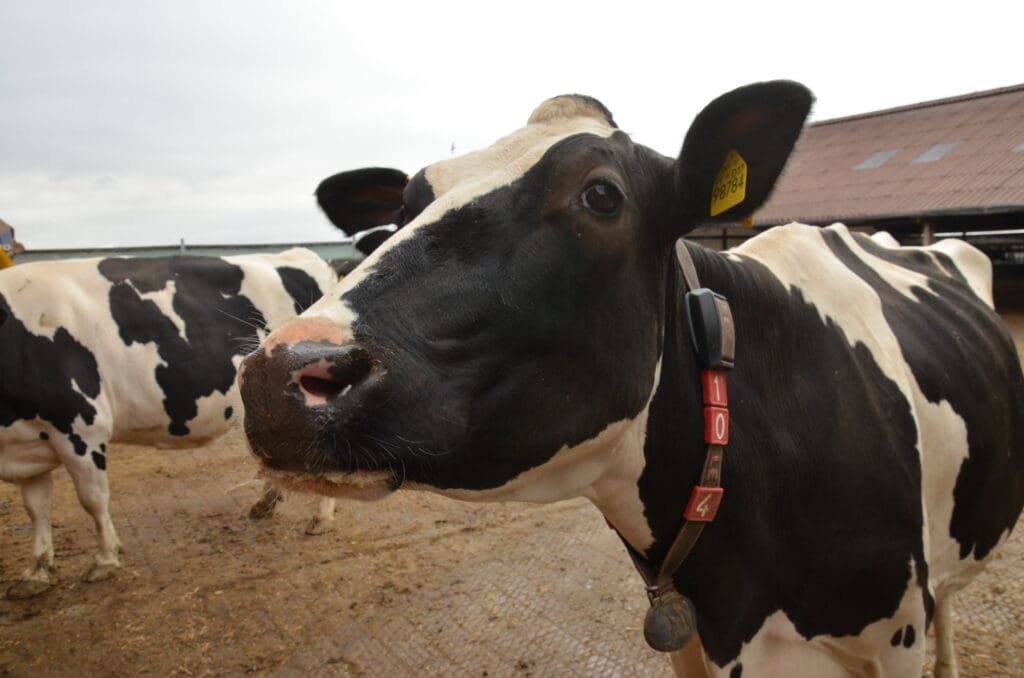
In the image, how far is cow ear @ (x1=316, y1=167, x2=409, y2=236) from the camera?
2189mm

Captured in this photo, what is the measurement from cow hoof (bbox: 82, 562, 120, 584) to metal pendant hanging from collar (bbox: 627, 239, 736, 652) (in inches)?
155

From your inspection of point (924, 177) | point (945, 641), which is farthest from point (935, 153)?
point (945, 641)

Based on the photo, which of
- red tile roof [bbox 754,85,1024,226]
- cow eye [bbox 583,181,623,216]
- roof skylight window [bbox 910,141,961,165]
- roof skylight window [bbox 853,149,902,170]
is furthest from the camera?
roof skylight window [bbox 853,149,902,170]

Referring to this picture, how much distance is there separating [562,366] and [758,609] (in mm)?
919

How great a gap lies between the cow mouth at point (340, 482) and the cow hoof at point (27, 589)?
3995 millimetres

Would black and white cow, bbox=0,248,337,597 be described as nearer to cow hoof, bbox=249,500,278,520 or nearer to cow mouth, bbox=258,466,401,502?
cow hoof, bbox=249,500,278,520

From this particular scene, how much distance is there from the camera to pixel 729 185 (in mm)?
1616

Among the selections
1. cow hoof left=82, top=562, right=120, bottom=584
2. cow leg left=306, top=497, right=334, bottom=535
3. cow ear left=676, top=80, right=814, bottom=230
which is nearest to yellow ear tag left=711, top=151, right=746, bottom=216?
cow ear left=676, top=80, right=814, bottom=230

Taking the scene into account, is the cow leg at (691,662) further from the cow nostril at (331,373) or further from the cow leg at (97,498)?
the cow leg at (97,498)

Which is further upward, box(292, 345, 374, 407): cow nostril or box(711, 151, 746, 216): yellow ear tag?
box(711, 151, 746, 216): yellow ear tag

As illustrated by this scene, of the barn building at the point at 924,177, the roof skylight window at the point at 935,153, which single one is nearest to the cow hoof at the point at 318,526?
the barn building at the point at 924,177

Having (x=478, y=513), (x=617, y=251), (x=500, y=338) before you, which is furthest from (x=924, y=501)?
(x=478, y=513)

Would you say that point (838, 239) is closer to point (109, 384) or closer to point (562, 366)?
point (562, 366)

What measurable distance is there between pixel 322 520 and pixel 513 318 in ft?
13.5
